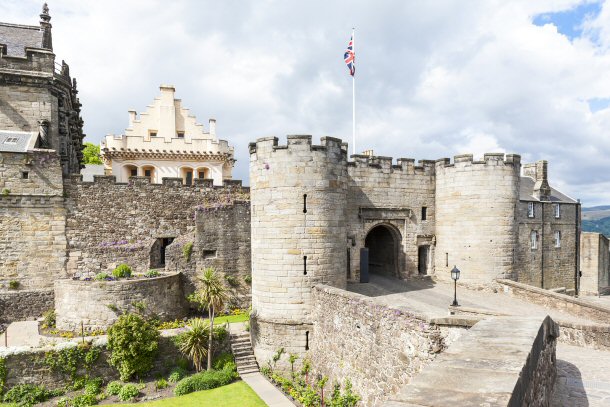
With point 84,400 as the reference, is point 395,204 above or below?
above

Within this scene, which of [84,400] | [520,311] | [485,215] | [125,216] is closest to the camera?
[84,400]

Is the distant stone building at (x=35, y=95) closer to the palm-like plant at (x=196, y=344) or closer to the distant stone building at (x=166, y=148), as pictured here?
the distant stone building at (x=166, y=148)

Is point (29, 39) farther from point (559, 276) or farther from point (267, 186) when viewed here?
point (559, 276)

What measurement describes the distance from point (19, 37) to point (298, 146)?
21177 mm

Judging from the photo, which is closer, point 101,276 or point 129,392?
point 129,392

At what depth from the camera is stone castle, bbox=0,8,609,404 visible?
15.5 meters

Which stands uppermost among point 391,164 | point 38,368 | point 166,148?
point 166,148

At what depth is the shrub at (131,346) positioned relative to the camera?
15875 millimetres

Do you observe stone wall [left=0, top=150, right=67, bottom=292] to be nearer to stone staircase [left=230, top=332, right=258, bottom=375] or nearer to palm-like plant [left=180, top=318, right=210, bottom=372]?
palm-like plant [left=180, top=318, right=210, bottom=372]

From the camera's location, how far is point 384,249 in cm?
2316

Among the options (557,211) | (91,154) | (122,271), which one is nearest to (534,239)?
(557,211)

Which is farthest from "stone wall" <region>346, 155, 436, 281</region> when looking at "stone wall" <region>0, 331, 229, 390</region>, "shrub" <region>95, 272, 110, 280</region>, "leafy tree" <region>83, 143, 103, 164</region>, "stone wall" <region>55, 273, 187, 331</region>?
"leafy tree" <region>83, 143, 103, 164</region>

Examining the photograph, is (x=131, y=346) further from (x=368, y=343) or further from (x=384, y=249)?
(x=384, y=249)

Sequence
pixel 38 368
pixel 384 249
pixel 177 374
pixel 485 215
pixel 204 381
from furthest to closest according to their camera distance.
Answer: pixel 384 249
pixel 485 215
pixel 177 374
pixel 204 381
pixel 38 368
